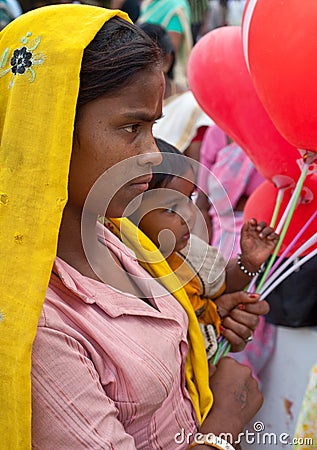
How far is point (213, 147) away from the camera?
97.3 inches

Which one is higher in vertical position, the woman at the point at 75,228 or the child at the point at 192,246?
the woman at the point at 75,228

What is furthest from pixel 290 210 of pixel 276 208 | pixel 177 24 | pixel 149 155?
pixel 177 24

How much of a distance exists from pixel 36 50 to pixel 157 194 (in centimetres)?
53

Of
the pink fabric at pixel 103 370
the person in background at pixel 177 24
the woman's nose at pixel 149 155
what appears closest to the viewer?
the pink fabric at pixel 103 370

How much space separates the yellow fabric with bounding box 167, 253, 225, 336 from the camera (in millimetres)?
→ 1383

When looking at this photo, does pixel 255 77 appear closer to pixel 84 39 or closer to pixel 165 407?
pixel 84 39

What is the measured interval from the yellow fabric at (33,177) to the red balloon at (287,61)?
17.7 inches

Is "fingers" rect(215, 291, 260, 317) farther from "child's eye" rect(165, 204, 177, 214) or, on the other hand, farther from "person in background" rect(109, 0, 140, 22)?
"person in background" rect(109, 0, 140, 22)

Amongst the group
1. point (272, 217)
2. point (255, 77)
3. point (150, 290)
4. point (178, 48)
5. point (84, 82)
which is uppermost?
point (84, 82)

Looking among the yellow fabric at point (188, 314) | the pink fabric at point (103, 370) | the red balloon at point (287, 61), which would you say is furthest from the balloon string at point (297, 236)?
the pink fabric at point (103, 370)

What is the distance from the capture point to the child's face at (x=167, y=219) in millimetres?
1336

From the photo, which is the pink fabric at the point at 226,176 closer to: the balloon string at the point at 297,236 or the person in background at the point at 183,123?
the person in background at the point at 183,123

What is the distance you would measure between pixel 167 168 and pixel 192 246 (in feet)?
0.66

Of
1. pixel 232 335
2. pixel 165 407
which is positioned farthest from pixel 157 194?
pixel 165 407
